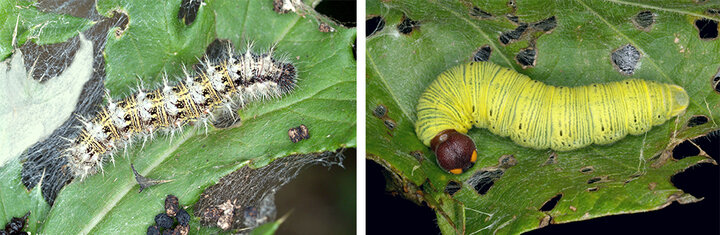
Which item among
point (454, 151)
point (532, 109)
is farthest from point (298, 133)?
point (532, 109)

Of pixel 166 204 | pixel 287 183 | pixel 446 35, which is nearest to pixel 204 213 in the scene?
pixel 166 204

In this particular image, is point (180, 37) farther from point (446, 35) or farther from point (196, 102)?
point (446, 35)

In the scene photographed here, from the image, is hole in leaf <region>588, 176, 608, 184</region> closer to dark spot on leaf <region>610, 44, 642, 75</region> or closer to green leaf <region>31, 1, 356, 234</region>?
dark spot on leaf <region>610, 44, 642, 75</region>

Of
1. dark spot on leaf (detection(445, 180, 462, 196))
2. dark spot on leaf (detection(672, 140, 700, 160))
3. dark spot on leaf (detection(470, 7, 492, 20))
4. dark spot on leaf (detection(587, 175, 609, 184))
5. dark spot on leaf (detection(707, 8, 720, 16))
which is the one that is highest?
dark spot on leaf (detection(470, 7, 492, 20))

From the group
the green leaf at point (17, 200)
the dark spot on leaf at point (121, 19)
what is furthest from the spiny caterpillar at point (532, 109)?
the green leaf at point (17, 200)

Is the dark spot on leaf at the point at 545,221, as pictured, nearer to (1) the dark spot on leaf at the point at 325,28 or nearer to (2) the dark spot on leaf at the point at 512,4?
(2) the dark spot on leaf at the point at 512,4

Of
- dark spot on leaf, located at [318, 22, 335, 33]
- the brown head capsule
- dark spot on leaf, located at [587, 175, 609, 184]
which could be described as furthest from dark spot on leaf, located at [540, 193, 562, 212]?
dark spot on leaf, located at [318, 22, 335, 33]
